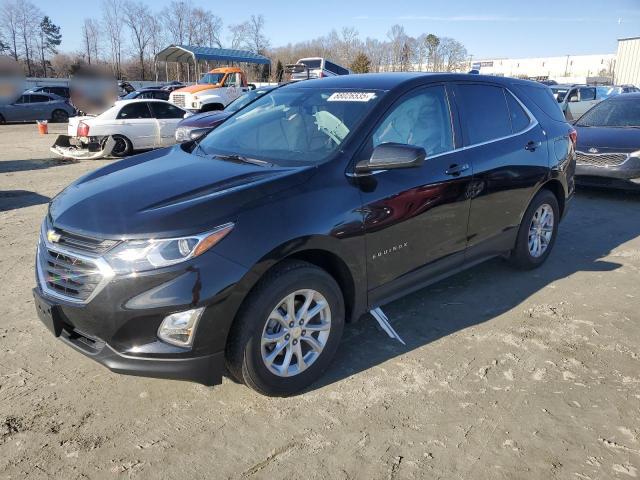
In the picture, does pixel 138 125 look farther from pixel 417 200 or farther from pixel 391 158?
pixel 391 158

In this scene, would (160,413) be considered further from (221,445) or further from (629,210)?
(629,210)

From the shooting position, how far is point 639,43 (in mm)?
34531

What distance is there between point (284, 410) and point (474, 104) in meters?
2.87

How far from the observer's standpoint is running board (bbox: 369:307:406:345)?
3.79 m

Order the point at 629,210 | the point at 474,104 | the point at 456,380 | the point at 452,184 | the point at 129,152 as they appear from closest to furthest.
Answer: the point at 456,380
the point at 452,184
the point at 474,104
the point at 629,210
the point at 129,152

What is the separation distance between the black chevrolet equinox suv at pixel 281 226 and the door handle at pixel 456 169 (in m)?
0.01

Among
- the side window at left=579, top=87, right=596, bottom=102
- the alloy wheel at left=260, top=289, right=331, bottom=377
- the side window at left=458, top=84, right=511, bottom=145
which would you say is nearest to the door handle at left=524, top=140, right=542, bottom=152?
the side window at left=458, top=84, right=511, bottom=145

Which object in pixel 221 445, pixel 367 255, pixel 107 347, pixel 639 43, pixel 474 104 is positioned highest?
pixel 639 43

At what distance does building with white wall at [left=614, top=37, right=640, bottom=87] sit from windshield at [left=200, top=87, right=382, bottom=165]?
3927 centimetres

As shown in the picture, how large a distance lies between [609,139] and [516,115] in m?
4.88

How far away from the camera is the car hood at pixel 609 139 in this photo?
8203mm

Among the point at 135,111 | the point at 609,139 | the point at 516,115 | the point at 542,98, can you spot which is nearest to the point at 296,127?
the point at 516,115

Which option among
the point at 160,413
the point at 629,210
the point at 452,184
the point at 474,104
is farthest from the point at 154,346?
the point at 629,210

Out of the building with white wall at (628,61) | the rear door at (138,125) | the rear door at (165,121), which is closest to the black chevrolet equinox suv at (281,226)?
the rear door at (138,125)
